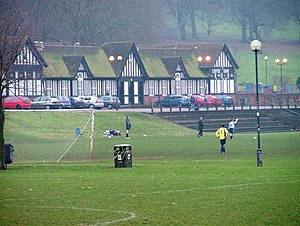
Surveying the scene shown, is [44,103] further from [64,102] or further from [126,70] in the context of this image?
[126,70]

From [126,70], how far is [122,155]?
218ft

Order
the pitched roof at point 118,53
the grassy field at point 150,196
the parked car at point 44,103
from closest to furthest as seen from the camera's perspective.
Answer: the grassy field at point 150,196
the parked car at point 44,103
the pitched roof at point 118,53

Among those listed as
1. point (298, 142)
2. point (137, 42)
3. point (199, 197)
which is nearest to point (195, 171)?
point (199, 197)

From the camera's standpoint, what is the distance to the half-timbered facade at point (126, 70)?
9038cm

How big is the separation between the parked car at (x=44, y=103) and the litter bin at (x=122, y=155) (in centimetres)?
4901

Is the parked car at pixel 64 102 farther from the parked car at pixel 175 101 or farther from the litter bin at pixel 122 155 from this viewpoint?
the litter bin at pixel 122 155

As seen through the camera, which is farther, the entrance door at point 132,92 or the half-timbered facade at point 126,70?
the entrance door at point 132,92

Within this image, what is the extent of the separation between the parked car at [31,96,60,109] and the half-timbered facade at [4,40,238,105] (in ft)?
4.93

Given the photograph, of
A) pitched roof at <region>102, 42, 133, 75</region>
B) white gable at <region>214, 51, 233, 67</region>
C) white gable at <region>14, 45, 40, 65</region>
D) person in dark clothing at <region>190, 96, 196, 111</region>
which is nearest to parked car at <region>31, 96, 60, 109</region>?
white gable at <region>14, 45, 40, 65</region>

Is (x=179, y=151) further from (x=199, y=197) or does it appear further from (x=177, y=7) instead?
(x=177, y=7)

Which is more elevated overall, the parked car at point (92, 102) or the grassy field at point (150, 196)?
the parked car at point (92, 102)

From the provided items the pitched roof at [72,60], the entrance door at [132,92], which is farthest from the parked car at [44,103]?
the entrance door at [132,92]

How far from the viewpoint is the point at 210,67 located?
109 m

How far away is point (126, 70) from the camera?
98375 mm
